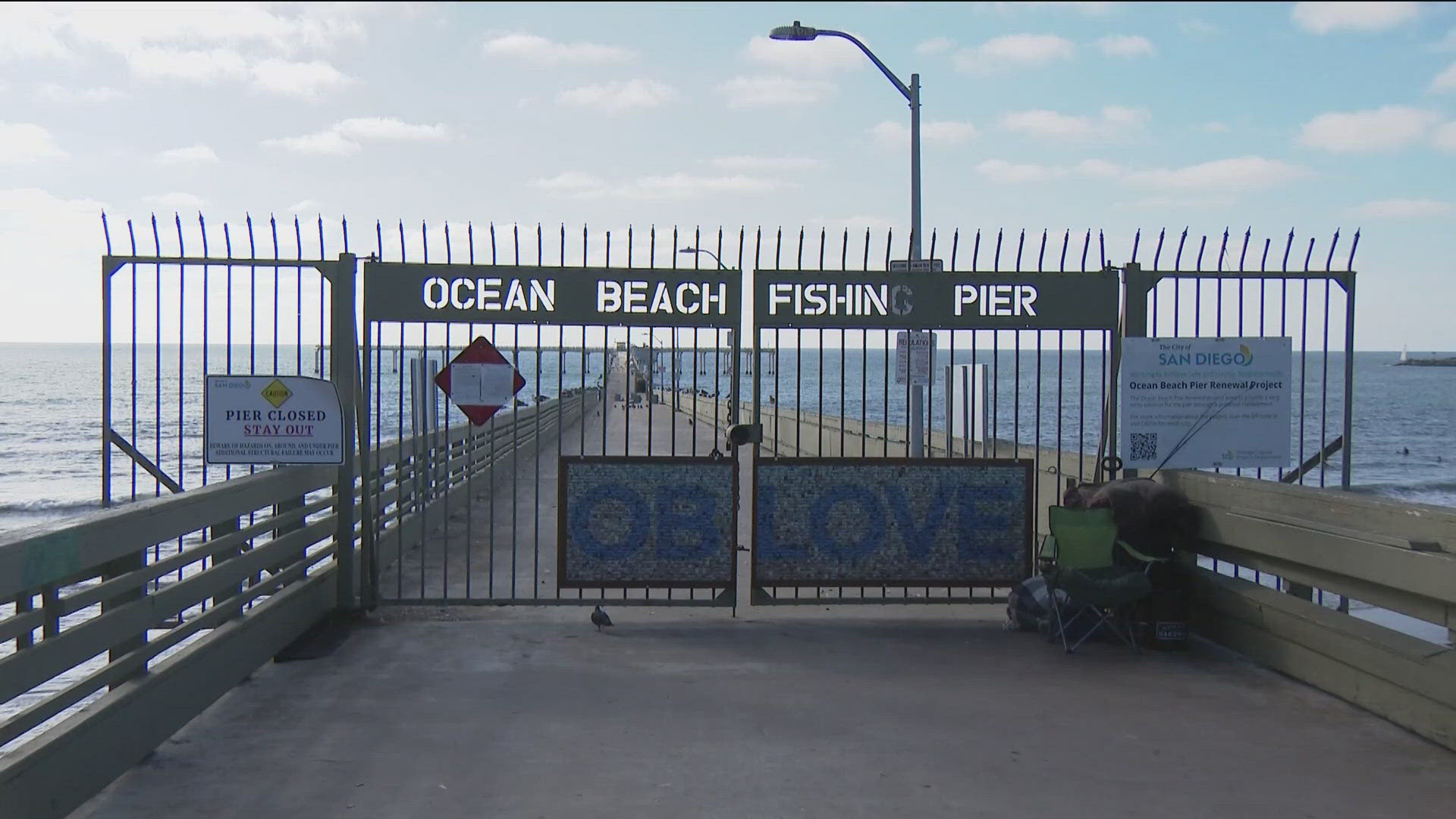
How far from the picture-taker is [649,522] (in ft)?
28.9

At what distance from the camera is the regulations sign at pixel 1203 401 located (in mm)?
8836

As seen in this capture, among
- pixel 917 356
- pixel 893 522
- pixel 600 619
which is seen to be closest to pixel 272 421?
pixel 600 619

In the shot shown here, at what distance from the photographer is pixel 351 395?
854 centimetres

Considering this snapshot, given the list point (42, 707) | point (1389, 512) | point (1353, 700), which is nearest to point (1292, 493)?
point (1389, 512)

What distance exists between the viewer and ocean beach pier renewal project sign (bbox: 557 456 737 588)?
346 inches

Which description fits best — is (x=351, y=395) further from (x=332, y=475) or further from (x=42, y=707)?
(x=42, y=707)

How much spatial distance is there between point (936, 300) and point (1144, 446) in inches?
72.0

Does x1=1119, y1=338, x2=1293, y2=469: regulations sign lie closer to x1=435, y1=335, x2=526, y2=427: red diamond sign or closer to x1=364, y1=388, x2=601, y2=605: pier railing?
x1=364, y1=388, x2=601, y2=605: pier railing

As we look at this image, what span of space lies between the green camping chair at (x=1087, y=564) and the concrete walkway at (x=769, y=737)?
0.65ft

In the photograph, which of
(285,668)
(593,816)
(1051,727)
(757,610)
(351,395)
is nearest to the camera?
(593,816)

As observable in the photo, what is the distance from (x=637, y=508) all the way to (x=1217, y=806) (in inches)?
182

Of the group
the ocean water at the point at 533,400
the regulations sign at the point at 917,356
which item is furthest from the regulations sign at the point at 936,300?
the regulations sign at the point at 917,356

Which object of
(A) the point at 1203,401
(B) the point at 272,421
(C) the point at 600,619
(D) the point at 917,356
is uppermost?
(D) the point at 917,356

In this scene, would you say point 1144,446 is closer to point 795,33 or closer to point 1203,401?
point 1203,401
